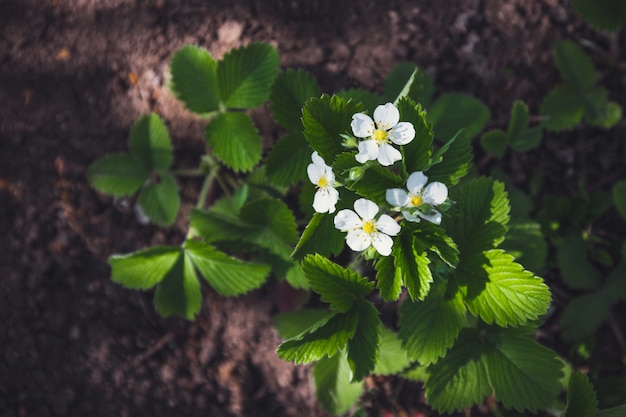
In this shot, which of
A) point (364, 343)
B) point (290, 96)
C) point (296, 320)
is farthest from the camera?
point (296, 320)

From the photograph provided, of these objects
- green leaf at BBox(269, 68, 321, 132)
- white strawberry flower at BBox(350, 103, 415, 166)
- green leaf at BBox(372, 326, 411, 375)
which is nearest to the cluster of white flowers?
white strawberry flower at BBox(350, 103, 415, 166)

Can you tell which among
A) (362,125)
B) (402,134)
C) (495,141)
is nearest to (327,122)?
(362,125)

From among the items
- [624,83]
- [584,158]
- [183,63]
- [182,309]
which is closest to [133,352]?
[182,309]

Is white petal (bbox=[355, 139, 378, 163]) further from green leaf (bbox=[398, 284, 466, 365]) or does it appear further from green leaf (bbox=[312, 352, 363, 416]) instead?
green leaf (bbox=[312, 352, 363, 416])

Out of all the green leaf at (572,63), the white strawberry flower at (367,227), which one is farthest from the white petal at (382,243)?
the green leaf at (572,63)

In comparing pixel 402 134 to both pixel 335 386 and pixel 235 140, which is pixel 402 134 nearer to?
pixel 235 140

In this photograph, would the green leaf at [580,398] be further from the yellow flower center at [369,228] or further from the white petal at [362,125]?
the white petal at [362,125]
